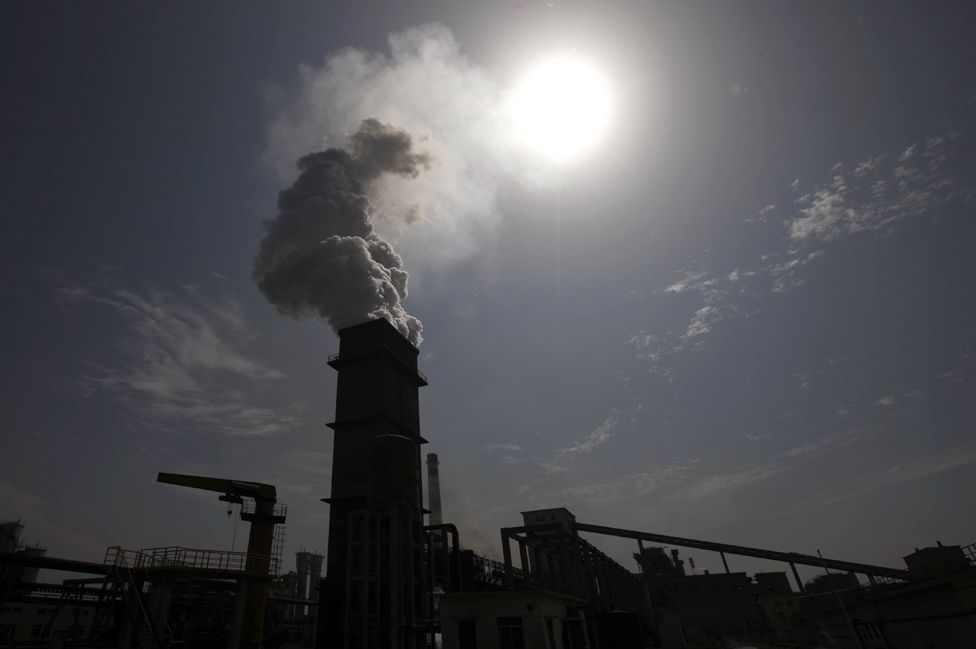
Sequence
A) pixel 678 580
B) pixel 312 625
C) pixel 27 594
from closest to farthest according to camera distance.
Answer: pixel 27 594
pixel 312 625
pixel 678 580

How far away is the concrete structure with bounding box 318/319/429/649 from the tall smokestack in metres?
16.8

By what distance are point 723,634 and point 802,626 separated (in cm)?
1232

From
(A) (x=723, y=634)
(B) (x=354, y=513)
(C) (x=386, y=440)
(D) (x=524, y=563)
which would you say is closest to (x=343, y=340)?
(C) (x=386, y=440)

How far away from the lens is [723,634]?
58375 mm

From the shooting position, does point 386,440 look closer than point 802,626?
Yes

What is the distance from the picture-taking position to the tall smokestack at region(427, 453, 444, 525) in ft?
170

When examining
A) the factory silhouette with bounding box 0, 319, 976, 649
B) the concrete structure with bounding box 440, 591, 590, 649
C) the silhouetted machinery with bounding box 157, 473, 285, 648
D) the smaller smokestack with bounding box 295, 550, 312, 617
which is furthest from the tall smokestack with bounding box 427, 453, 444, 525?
the smaller smokestack with bounding box 295, 550, 312, 617

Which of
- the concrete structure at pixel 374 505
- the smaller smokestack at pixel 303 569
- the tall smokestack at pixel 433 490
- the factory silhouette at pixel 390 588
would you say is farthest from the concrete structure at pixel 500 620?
the smaller smokestack at pixel 303 569

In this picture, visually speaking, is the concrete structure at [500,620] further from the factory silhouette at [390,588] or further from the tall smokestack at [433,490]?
the tall smokestack at [433,490]

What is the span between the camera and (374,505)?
28094 mm

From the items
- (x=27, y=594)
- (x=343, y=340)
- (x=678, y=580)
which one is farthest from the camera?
(x=678, y=580)

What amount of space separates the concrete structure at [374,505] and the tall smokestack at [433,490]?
1683 centimetres

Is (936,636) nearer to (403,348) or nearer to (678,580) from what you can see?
(403,348)

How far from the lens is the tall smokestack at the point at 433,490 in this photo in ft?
170
